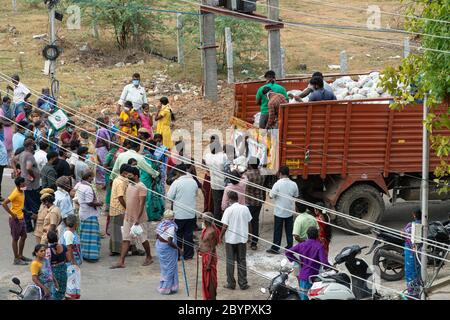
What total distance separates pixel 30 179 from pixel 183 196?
2574mm

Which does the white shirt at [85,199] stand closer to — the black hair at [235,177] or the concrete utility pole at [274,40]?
the black hair at [235,177]

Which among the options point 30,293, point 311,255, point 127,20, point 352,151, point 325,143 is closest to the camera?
point 30,293

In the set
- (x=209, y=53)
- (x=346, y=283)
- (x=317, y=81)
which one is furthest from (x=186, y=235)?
(x=209, y=53)

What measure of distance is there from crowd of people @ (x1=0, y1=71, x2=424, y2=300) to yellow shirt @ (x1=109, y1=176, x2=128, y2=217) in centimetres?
2

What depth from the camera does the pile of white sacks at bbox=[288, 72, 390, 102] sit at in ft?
55.8

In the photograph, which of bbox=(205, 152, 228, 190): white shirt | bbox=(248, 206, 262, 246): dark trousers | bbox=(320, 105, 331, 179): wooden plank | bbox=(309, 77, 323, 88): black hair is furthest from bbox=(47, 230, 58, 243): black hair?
bbox=(309, 77, 323, 88): black hair

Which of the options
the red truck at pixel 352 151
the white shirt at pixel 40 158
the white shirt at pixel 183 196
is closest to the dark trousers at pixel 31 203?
the white shirt at pixel 40 158

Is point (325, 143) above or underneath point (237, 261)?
above

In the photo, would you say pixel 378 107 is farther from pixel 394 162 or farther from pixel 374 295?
pixel 374 295

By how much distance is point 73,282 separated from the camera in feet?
42.9

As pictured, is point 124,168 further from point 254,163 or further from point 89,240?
point 254,163

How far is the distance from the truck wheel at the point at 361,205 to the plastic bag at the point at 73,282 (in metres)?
5.07

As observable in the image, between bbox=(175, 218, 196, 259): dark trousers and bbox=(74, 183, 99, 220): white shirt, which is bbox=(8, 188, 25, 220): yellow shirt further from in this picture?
bbox=(175, 218, 196, 259): dark trousers

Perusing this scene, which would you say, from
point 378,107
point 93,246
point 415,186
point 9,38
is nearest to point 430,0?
point 378,107
